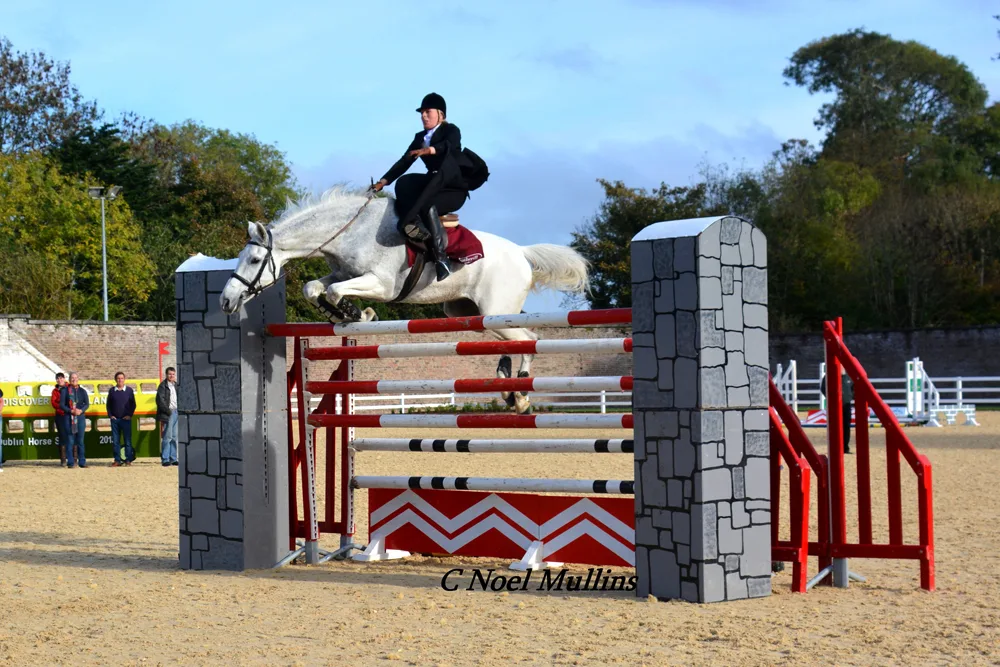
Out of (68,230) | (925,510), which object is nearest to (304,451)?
(925,510)

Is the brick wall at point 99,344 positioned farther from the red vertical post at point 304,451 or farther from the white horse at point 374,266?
the white horse at point 374,266

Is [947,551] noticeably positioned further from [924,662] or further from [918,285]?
[918,285]

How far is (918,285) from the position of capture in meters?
40.4

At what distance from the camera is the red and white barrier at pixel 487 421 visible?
6.45 meters

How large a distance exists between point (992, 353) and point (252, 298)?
32791 mm

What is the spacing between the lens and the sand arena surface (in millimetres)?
4785

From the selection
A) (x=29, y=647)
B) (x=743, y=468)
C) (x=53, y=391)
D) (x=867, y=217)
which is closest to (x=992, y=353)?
(x=867, y=217)

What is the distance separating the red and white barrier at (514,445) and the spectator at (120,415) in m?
11.8

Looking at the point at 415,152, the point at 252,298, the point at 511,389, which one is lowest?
the point at 511,389

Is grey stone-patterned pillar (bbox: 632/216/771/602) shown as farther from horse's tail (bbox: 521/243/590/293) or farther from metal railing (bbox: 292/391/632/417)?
metal railing (bbox: 292/391/632/417)

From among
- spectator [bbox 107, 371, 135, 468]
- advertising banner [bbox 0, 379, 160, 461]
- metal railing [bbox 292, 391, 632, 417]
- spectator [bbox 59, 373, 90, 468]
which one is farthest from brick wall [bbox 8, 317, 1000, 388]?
spectator [bbox 59, 373, 90, 468]

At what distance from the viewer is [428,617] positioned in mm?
5664

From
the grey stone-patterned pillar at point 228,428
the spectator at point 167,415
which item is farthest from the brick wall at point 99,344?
the grey stone-patterned pillar at point 228,428

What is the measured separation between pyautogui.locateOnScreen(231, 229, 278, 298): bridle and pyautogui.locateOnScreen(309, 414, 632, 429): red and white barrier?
3.20ft
